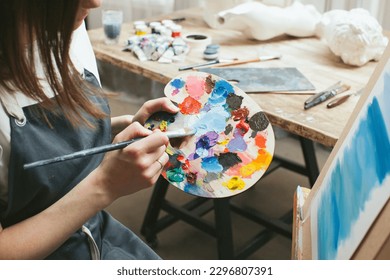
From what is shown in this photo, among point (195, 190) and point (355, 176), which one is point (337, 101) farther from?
point (355, 176)

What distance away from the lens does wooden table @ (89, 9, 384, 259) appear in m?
1.32

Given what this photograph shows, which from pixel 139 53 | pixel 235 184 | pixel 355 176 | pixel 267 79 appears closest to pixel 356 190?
pixel 355 176

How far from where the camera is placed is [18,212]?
1041 mm

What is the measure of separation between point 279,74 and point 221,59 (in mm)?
223

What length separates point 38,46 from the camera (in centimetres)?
93

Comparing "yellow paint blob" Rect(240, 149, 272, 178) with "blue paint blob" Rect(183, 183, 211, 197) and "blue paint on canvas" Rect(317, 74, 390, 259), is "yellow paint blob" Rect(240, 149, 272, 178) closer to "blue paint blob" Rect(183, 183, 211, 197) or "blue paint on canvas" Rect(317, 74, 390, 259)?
"blue paint blob" Rect(183, 183, 211, 197)

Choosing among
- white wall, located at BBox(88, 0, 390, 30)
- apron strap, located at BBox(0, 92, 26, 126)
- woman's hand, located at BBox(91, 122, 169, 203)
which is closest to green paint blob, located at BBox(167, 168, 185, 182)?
woman's hand, located at BBox(91, 122, 169, 203)

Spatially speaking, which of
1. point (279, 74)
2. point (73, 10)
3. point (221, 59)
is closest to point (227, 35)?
point (221, 59)

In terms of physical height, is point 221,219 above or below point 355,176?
below

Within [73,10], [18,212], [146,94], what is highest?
[73,10]

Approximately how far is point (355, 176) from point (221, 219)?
3.19 ft

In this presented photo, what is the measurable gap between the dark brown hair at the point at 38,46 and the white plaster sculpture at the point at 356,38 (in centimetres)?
95

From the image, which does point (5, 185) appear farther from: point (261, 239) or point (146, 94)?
point (146, 94)
